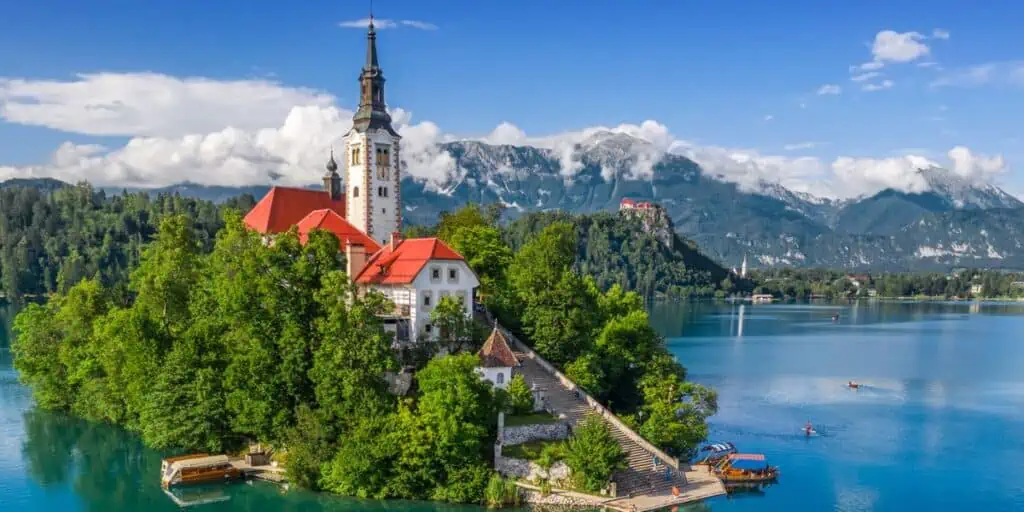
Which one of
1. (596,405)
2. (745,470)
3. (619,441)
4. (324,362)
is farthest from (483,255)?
(745,470)

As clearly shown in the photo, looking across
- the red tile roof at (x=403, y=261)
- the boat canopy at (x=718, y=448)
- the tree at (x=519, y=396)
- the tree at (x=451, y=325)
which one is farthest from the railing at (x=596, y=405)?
the red tile roof at (x=403, y=261)

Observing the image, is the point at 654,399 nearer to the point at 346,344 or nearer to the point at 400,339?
the point at 400,339

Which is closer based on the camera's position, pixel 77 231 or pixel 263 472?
pixel 263 472

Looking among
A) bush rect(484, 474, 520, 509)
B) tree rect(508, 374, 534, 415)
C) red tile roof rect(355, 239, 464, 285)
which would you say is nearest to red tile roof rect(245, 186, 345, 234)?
red tile roof rect(355, 239, 464, 285)

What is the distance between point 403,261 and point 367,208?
1258 centimetres

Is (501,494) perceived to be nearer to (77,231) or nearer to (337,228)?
(337,228)

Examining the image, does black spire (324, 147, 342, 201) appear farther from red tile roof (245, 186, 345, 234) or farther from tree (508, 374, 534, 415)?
tree (508, 374, 534, 415)

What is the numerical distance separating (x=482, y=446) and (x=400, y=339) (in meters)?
9.38

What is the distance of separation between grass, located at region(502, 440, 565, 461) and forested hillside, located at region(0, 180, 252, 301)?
11783cm

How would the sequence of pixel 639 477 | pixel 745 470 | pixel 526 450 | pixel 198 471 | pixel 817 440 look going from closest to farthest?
1. pixel 526 450
2. pixel 639 477
3. pixel 198 471
4. pixel 745 470
5. pixel 817 440

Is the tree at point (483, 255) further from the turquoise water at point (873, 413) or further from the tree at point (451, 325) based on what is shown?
the turquoise water at point (873, 413)

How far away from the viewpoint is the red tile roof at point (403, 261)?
156 feet

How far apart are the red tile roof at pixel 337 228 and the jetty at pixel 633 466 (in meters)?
14.3

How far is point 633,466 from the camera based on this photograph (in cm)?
4269
